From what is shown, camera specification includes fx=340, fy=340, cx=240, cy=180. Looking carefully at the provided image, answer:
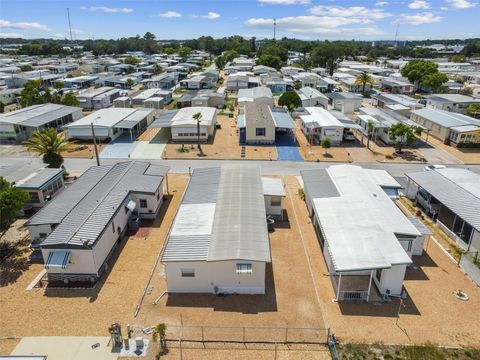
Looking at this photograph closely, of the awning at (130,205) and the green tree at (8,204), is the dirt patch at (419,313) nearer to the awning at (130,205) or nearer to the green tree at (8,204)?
the awning at (130,205)

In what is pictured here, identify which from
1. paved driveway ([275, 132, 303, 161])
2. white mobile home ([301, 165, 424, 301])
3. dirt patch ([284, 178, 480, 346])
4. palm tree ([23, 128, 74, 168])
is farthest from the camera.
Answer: paved driveway ([275, 132, 303, 161])

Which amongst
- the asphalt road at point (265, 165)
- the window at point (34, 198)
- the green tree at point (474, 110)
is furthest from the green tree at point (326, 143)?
the window at point (34, 198)

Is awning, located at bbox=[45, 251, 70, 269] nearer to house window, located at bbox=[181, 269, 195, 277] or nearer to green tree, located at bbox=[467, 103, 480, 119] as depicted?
house window, located at bbox=[181, 269, 195, 277]

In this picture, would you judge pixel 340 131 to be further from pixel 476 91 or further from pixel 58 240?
pixel 476 91

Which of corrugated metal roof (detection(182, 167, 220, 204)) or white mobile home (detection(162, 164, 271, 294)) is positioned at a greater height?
corrugated metal roof (detection(182, 167, 220, 204))

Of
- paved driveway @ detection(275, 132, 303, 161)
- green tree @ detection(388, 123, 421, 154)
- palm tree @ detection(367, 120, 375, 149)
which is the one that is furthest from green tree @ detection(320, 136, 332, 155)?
green tree @ detection(388, 123, 421, 154)

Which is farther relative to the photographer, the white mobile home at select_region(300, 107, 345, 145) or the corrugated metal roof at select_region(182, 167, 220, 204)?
the white mobile home at select_region(300, 107, 345, 145)
